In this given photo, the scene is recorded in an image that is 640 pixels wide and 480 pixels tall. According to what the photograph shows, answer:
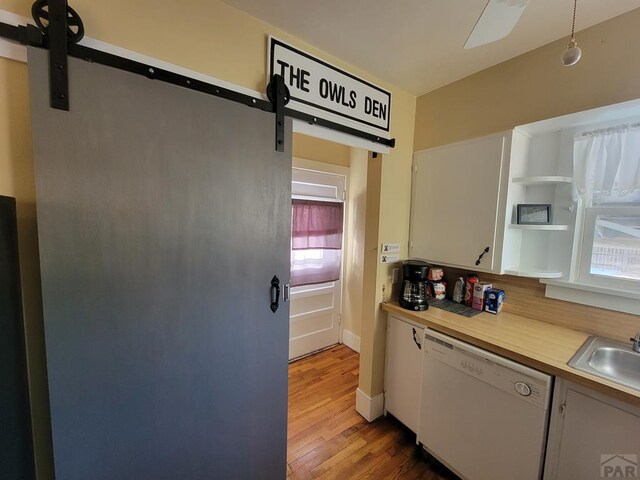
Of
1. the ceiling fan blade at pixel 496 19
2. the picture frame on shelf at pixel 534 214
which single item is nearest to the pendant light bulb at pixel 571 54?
the ceiling fan blade at pixel 496 19

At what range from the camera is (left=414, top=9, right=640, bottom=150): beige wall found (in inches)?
48.5

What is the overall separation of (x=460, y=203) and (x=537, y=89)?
74 cm

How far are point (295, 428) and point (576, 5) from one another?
2.89 meters

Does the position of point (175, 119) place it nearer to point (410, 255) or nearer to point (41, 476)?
point (41, 476)

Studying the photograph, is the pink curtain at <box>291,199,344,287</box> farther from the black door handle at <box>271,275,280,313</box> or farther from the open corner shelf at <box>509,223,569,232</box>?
the open corner shelf at <box>509,223,569,232</box>

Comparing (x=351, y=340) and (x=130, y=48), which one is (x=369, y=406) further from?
(x=130, y=48)

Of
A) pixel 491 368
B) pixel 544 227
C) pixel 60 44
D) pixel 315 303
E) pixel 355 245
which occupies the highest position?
pixel 60 44

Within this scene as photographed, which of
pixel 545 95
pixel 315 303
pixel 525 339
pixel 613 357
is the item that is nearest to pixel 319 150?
pixel 315 303

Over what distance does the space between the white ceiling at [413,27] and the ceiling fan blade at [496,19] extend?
40 centimetres

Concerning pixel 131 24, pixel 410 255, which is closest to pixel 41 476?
pixel 131 24

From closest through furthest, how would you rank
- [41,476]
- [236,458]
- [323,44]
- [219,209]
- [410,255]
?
[41,476] → [219,209] → [236,458] → [323,44] → [410,255]

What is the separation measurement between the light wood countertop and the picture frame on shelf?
0.61 metres

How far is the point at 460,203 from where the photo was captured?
1729mm

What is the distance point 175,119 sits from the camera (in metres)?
1.00
